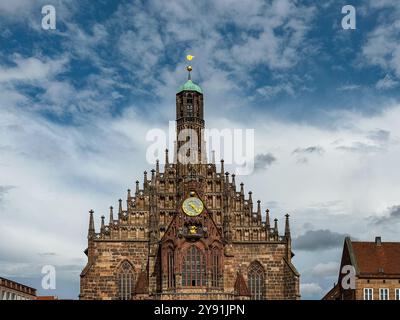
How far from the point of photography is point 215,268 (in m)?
80.4

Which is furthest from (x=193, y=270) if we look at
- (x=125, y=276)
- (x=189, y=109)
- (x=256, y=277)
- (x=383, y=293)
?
(x=189, y=109)

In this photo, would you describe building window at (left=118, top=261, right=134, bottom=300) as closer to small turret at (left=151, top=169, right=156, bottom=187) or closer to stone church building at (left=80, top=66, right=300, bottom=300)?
stone church building at (left=80, top=66, right=300, bottom=300)

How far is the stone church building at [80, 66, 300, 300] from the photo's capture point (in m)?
80.0

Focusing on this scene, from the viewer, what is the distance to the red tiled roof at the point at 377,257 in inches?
3187

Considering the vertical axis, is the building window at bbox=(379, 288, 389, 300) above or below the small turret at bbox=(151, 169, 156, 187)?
below

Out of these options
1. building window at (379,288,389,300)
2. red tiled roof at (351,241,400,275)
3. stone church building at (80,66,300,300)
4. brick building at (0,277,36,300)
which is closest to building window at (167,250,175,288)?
stone church building at (80,66,300,300)

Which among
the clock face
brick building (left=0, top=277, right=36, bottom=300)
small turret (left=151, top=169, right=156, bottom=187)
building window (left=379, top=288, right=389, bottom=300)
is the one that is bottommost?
building window (left=379, top=288, right=389, bottom=300)

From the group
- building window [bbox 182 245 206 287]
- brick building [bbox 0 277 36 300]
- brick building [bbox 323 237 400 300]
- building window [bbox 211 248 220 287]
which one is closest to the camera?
building window [bbox 182 245 206 287]

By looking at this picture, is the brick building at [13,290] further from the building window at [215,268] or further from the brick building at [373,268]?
the brick building at [373,268]

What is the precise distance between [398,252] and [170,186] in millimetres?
28188

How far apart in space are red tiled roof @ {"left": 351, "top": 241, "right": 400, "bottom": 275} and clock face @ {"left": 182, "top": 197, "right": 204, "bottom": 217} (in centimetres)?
1894

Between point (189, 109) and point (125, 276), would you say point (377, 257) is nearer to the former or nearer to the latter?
point (125, 276)

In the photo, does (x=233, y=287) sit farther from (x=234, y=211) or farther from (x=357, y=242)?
(x=357, y=242)
